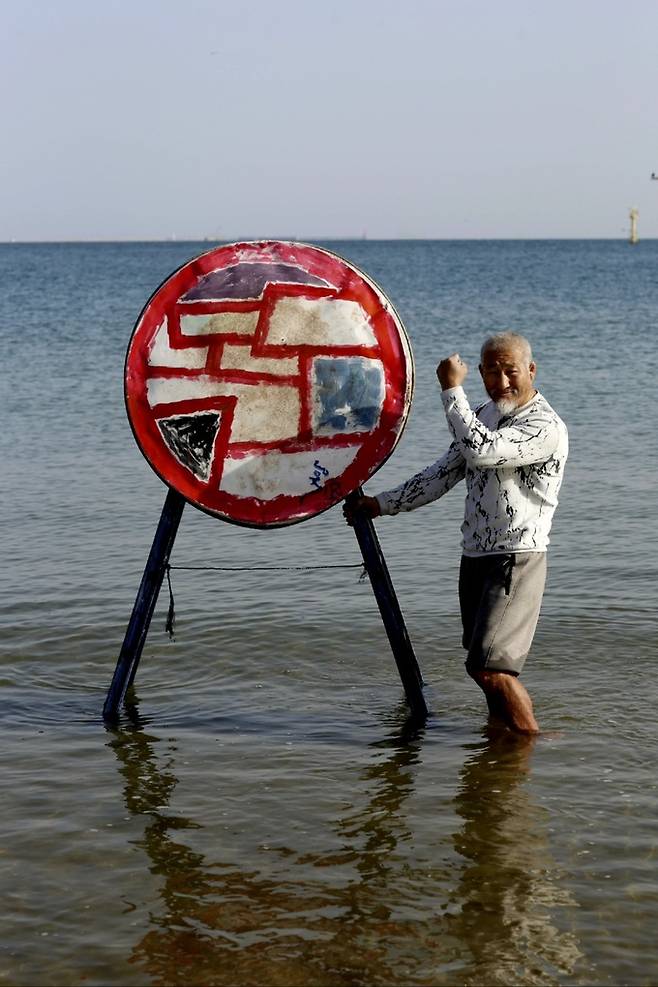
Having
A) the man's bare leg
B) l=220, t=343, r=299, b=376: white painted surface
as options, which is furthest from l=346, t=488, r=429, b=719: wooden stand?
l=220, t=343, r=299, b=376: white painted surface

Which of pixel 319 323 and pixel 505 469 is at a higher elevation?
pixel 319 323

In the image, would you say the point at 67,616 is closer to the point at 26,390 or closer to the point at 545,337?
the point at 26,390

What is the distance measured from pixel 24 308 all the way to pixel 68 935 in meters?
42.9

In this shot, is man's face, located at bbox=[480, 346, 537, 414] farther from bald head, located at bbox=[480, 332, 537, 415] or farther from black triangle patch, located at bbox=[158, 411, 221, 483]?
black triangle patch, located at bbox=[158, 411, 221, 483]

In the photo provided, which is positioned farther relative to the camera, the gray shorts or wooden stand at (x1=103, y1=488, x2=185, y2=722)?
wooden stand at (x1=103, y1=488, x2=185, y2=722)

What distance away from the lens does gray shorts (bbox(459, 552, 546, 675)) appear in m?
5.22

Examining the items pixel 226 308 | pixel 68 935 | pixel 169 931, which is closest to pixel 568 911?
pixel 169 931

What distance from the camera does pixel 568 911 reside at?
4230 mm

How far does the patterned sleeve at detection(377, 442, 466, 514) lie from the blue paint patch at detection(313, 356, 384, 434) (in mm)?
326

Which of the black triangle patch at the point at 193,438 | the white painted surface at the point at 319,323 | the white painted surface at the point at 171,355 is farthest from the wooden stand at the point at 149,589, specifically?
the white painted surface at the point at 319,323

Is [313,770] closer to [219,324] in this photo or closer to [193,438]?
[193,438]

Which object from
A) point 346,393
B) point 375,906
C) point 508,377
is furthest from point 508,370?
point 375,906

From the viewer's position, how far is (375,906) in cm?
428

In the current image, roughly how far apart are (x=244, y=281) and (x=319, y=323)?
345 mm
